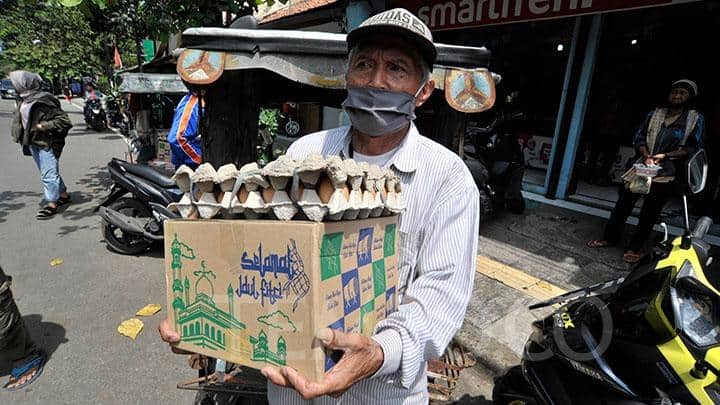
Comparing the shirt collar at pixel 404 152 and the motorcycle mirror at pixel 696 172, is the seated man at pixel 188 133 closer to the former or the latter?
the shirt collar at pixel 404 152

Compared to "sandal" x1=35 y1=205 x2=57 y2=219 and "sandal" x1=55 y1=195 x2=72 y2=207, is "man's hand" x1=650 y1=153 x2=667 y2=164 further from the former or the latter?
"sandal" x1=55 y1=195 x2=72 y2=207

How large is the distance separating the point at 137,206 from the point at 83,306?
155 cm

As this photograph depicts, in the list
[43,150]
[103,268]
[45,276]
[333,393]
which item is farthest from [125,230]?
[333,393]

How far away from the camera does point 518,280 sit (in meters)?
3.93

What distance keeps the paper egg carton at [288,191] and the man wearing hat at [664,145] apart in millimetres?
4150

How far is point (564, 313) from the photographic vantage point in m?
1.98

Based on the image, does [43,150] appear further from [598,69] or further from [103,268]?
[598,69]

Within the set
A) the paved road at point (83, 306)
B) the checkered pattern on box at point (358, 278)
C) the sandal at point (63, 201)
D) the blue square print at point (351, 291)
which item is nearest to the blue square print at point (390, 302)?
the checkered pattern on box at point (358, 278)

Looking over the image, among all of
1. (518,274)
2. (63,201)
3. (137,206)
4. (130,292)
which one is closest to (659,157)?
(518,274)

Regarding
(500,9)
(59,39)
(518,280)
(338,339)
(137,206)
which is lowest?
(518,280)

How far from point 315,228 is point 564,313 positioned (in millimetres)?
1681

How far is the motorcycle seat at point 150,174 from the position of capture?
14.3 feet

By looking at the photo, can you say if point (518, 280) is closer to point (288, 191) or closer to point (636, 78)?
point (288, 191)

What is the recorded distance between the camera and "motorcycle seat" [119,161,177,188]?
4.37 meters
